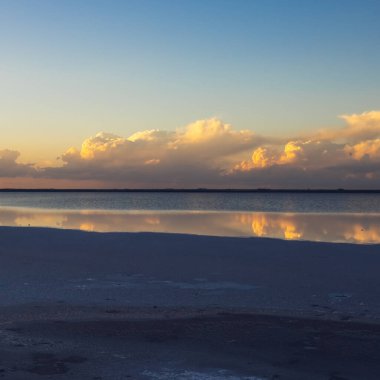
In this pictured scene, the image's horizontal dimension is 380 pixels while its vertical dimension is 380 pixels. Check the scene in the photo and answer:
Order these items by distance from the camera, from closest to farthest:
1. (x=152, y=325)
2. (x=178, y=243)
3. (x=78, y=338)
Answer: (x=78, y=338)
(x=152, y=325)
(x=178, y=243)

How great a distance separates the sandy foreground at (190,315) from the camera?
890 cm

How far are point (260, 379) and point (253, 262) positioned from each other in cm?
1389

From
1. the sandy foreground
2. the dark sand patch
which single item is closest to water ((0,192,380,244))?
the sandy foreground

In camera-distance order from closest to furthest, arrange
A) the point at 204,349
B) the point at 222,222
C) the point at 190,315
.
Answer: the point at 204,349, the point at 190,315, the point at 222,222

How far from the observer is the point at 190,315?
A: 498 inches

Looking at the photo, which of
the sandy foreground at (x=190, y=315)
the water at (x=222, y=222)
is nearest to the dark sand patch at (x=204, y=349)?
the sandy foreground at (x=190, y=315)

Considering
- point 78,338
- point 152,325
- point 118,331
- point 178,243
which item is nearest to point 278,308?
point 152,325

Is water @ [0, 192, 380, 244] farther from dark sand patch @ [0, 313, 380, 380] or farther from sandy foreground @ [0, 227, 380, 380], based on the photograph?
dark sand patch @ [0, 313, 380, 380]

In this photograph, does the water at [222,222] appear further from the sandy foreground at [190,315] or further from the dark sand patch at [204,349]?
the dark sand patch at [204,349]

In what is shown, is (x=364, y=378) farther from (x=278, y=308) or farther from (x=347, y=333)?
(x=278, y=308)

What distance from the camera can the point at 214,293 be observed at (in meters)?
15.7

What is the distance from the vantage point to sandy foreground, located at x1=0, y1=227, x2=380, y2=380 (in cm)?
890

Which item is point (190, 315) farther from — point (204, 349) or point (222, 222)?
point (222, 222)

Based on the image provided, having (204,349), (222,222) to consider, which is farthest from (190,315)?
(222,222)
